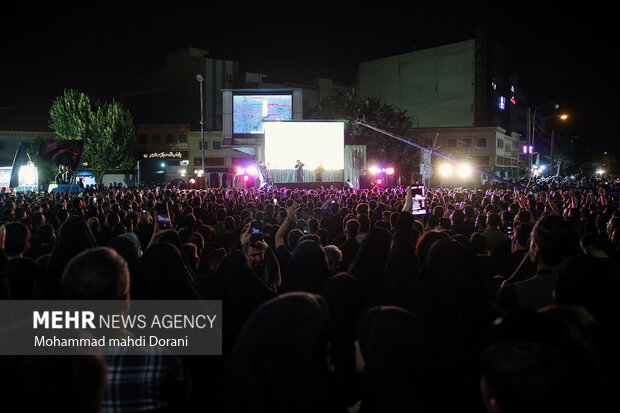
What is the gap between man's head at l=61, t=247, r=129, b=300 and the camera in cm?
248

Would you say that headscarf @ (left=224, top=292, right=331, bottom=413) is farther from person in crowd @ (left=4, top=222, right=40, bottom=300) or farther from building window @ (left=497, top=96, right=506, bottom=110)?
building window @ (left=497, top=96, right=506, bottom=110)

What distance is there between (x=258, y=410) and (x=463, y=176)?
54.3 metres

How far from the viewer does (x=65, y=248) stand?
16.3 ft

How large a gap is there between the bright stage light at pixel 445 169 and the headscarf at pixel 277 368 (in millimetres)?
51406

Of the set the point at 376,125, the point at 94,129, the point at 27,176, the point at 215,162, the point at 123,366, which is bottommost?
the point at 123,366

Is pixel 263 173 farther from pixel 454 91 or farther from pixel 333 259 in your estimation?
pixel 454 91

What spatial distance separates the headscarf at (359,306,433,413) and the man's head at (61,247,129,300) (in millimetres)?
1504

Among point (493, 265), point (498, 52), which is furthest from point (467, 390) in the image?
point (498, 52)

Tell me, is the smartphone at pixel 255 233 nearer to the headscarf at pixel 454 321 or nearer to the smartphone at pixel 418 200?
the headscarf at pixel 454 321

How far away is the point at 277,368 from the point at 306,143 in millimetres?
29977

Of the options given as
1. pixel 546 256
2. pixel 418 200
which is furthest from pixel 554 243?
pixel 418 200

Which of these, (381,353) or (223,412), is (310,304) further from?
(223,412)

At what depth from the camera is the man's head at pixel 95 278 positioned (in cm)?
248

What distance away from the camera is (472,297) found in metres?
3.25
